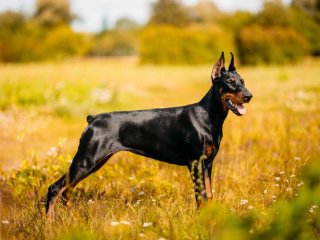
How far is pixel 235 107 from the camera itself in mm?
3996

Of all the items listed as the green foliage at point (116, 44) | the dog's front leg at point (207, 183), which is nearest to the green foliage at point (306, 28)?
the dog's front leg at point (207, 183)

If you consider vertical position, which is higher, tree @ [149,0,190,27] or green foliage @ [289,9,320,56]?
tree @ [149,0,190,27]

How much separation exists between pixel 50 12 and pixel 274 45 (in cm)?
3028

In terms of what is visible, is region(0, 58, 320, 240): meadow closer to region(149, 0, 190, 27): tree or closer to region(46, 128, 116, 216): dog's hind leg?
region(46, 128, 116, 216): dog's hind leg

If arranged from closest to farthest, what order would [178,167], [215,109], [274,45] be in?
[215,109], [178,167], [274,45]

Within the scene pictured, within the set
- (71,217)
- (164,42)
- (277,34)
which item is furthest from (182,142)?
(164,42)

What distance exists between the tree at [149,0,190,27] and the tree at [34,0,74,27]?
10.6 metres

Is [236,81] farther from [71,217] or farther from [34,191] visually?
[34,191]

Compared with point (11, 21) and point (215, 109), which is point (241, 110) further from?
point (11, 21)

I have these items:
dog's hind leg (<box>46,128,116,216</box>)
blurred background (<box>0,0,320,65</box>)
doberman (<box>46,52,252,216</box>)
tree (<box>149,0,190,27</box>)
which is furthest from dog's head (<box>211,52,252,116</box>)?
tree (<box>149,0,190,27</box>)

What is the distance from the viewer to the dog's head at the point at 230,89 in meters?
3.92

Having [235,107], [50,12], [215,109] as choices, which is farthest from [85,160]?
[50,12]

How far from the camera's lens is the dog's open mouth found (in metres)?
3.95

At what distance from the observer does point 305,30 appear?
1212 inches
